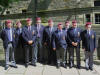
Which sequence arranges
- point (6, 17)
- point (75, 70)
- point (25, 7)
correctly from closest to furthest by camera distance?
point (75, 70) → point (6, 17) → point (25, 7)

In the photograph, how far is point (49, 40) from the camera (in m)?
8.30

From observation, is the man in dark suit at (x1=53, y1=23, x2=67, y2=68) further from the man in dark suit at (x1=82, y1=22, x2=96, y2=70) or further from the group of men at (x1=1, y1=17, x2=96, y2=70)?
the man in dark suit at (x1=82, y1=22, x2=96, y2=70)

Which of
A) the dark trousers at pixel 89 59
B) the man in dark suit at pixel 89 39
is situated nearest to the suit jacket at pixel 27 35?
the man in dark suit at pixel 89 39

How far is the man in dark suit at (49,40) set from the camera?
27.2ft

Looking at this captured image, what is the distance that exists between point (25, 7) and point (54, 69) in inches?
818

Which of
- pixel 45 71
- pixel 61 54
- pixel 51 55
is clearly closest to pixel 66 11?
pixel 51 55

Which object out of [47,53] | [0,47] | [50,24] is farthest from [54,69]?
[0,47]

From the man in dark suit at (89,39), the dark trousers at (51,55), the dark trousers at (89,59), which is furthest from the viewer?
the dark trousers at (51,55)

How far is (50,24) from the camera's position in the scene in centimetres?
827

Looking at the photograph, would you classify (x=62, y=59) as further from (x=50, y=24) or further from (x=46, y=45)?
(x=50, y=24)

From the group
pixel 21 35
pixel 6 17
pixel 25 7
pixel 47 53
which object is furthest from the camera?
pixel 25 7

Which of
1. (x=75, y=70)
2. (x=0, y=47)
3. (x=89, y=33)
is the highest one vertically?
(x=89, y=33)

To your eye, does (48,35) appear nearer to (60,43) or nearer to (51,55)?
(60,43)

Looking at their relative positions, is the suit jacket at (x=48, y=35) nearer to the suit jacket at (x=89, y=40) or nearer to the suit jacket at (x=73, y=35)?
the suit jacket at (x=73, y=35)
